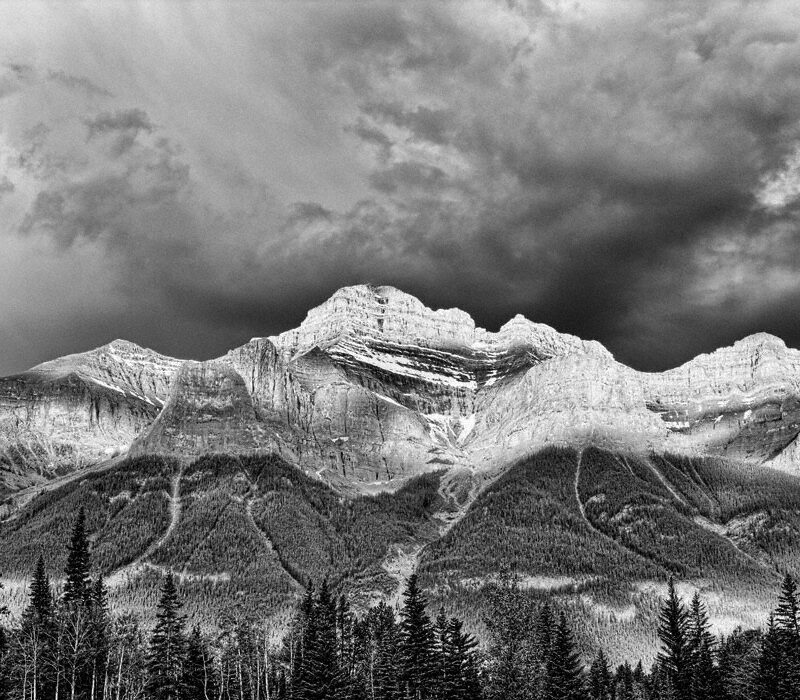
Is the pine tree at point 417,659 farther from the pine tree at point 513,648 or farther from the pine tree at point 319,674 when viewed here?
Answer: the pine tree at point 319,674

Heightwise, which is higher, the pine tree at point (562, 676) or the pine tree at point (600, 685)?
the pine tree at point (562, 676)

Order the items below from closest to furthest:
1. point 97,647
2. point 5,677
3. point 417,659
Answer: point 5,677 → point 97,647 → point 417,659

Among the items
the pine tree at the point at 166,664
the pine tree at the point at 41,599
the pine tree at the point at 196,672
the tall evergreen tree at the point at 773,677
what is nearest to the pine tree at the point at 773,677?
the tall evergreen tree at the point at 773,677

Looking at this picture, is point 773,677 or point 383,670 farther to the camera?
point 383,670

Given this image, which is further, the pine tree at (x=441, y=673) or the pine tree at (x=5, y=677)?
the pine tree at (x=441, y=673)

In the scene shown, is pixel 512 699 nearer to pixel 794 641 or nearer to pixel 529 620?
pixel 529 620

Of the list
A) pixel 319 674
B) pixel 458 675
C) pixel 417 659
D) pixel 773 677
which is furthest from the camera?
pixel 319 674

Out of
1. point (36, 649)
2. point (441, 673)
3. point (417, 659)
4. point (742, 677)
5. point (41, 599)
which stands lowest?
point (742, 677)

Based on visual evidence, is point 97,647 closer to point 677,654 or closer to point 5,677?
point 5,677

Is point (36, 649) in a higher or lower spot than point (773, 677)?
higher

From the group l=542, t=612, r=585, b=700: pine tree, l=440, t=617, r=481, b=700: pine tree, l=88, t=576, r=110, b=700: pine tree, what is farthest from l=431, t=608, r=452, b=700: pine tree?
l=88, t=576, r=110, b=700: pine tree

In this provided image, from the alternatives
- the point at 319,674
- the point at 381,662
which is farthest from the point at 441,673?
the point at 381,662

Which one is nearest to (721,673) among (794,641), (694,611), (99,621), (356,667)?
(794,641)

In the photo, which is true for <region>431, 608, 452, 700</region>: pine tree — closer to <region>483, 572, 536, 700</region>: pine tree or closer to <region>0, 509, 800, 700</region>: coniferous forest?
<region>0, 509, 800, 700</region>: coniferous forest
